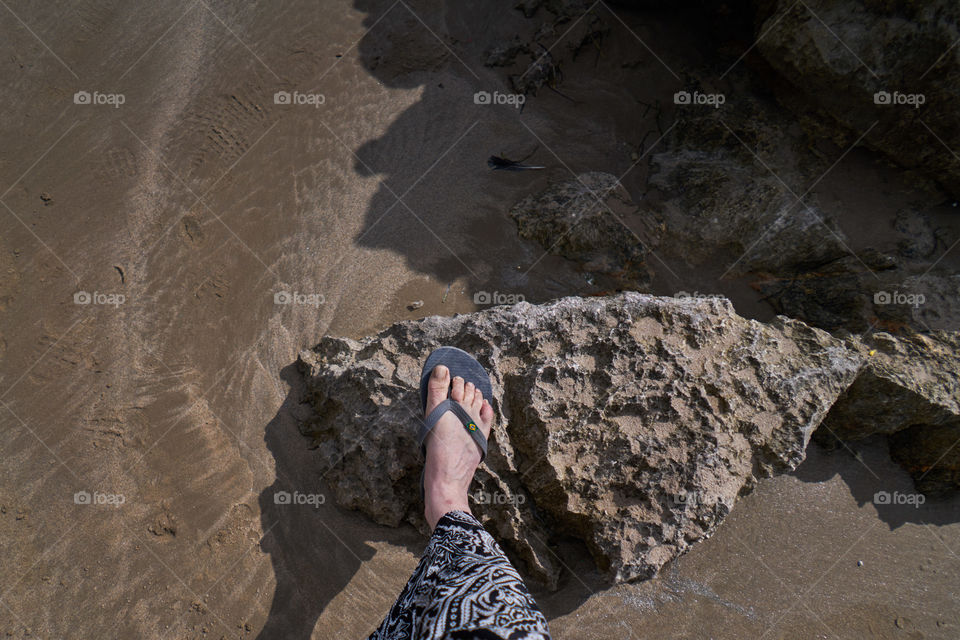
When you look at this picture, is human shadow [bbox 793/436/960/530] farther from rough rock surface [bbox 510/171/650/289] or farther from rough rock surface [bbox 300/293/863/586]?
→ rough rock surface [bbox 510/171/650/289]

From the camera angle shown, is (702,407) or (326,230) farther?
(326,230)

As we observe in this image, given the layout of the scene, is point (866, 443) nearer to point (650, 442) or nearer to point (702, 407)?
point (702, 407)

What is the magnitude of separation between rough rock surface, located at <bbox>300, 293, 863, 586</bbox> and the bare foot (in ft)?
0.53

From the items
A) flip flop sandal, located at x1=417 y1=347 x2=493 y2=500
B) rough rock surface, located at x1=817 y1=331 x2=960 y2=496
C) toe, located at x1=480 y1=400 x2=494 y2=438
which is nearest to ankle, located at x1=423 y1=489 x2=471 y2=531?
flip flop sandal, located at x1=417 y1=347 x2=493 y2=500

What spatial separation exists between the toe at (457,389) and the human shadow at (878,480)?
6.42 feet

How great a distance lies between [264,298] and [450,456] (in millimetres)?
1637

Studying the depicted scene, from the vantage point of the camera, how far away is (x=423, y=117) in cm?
391

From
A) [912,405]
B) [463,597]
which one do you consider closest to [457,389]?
[463,597]

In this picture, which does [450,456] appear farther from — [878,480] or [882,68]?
[882,68]

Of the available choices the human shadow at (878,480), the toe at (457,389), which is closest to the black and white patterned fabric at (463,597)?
the toe at (457,389)

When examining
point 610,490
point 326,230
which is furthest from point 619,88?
point 610,490

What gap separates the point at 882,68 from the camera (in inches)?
122

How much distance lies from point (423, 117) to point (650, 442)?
9.59ft

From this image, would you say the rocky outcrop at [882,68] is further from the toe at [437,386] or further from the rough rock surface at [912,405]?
the toe at [437,386]
